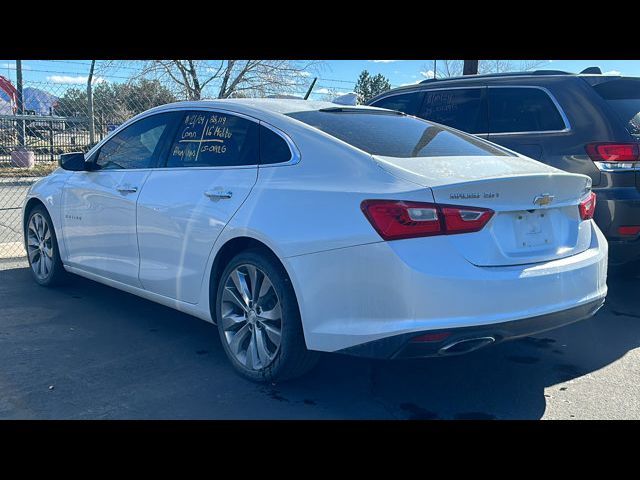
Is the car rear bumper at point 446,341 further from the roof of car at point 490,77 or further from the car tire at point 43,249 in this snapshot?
the car tire at point 43,249

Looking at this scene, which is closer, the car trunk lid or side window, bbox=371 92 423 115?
the car trunk lid

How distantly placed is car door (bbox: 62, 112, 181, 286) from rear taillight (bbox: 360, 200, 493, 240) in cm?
219

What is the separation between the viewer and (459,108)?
21.2 feet

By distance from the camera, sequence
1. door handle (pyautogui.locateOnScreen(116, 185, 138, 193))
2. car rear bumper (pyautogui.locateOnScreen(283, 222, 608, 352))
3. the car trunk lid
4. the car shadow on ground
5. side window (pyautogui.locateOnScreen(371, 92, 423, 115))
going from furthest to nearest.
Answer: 1. side window (pyautogui.locateOnScreen(371, 92, 423, 115))
2. door handle (pyautogui.locateOnScreen(116, 185, 138, 193))
3. the car shadow on ground
4. the car trunk lid
5. car rear bumper (pyautogui.locateOnScreen(283, 222, 608, 352))

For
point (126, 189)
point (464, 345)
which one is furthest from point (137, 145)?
point (464, 345)

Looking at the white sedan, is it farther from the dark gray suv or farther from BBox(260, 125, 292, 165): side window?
the dark gray suv

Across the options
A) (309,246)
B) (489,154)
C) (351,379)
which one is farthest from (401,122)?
(351,379)

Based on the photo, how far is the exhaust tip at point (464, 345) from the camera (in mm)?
3102

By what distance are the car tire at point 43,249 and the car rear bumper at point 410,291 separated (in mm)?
3249

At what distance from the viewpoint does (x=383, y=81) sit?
155 ft

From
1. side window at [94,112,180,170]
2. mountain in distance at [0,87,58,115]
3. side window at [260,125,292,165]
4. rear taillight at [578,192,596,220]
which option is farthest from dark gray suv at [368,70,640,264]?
mountain in distance at [0,87,58,115]

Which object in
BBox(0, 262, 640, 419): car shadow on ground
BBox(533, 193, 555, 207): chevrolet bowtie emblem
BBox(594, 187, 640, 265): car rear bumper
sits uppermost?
BBox(533, 193, 555, 207): chevrolet bowtie emblem

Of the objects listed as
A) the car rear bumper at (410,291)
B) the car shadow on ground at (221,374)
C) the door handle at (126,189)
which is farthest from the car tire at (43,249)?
the car rear bumper at (410,291)

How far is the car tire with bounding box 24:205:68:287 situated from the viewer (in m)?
5.86
